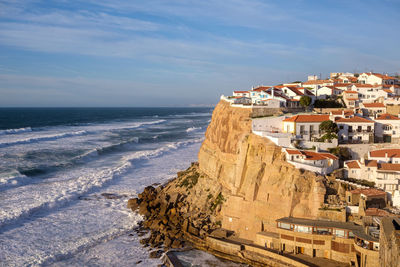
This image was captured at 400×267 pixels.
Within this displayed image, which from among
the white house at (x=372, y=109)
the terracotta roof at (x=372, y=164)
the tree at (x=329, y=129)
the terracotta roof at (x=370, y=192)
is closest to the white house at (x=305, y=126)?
the tree at (x=329, y=129)

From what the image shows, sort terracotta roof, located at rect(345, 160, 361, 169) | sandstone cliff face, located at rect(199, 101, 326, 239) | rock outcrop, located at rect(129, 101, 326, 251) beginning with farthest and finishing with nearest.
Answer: terracotta roof, located at rect(345, 160, 361, 169), rock outcrop, located at rect(129, 101, 326, 251), sandstone cliff face, located at rect(199, 101, 326, 239)

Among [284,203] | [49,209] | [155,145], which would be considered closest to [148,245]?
[284,203]

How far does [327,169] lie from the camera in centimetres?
2597

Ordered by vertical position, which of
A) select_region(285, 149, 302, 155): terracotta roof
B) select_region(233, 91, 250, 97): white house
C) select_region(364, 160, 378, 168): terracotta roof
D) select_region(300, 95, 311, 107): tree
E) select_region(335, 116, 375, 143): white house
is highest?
select_region(233, 91, 250, 97): white house

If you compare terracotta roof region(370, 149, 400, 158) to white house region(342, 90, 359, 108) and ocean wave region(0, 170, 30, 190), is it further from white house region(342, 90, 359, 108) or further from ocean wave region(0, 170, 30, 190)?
ocean wave region(0, 170, 30, 190)

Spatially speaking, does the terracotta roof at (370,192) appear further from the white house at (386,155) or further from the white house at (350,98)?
the white house at (350,98)

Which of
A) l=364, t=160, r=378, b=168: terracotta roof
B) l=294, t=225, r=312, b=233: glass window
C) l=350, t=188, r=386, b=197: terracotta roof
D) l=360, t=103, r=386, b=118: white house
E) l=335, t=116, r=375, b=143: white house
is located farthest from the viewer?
l=360, t=103, r=386, b=118: white house

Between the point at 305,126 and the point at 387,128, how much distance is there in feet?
26.4

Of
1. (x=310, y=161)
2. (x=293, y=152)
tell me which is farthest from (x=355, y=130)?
(x=293, y=152)

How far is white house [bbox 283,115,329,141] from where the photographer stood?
30578 mm

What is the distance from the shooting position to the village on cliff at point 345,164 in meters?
20.5

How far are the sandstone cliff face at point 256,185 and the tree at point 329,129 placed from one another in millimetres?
6195

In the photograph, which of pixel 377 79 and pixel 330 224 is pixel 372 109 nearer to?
pixel 377 79

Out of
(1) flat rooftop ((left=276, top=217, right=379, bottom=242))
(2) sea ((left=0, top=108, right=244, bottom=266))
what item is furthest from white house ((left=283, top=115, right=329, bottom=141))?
(2) sea ((left=0, top=108, right=244, bottom=266))
